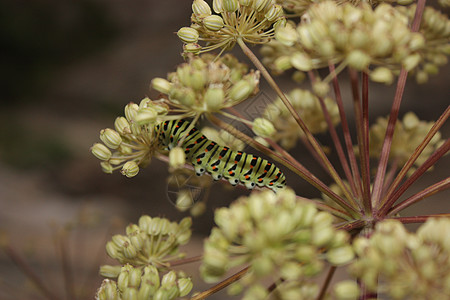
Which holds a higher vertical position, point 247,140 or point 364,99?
point 364,99

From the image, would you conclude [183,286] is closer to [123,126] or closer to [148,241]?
[148,241]

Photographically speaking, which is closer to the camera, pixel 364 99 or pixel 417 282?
pixel 417 282

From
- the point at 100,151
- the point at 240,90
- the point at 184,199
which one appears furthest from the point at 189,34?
the point at 184,199

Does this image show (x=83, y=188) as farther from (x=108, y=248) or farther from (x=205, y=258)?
(x=205, y=258)

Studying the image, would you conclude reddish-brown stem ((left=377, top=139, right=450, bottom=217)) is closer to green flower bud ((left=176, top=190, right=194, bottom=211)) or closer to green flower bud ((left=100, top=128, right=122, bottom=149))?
green flower bud ((left=176, top=190, right=194, bottom=211))

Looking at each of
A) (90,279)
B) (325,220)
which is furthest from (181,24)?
(325,220)

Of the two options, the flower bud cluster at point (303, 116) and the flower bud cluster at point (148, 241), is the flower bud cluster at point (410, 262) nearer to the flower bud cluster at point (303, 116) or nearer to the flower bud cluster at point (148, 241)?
the flower bud cluster at point (148, 241)

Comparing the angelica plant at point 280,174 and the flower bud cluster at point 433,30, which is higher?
the flower bud cluster at point 433,30

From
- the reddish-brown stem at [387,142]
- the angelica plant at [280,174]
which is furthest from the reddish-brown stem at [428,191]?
the reddish-brown stem at [387,142]
